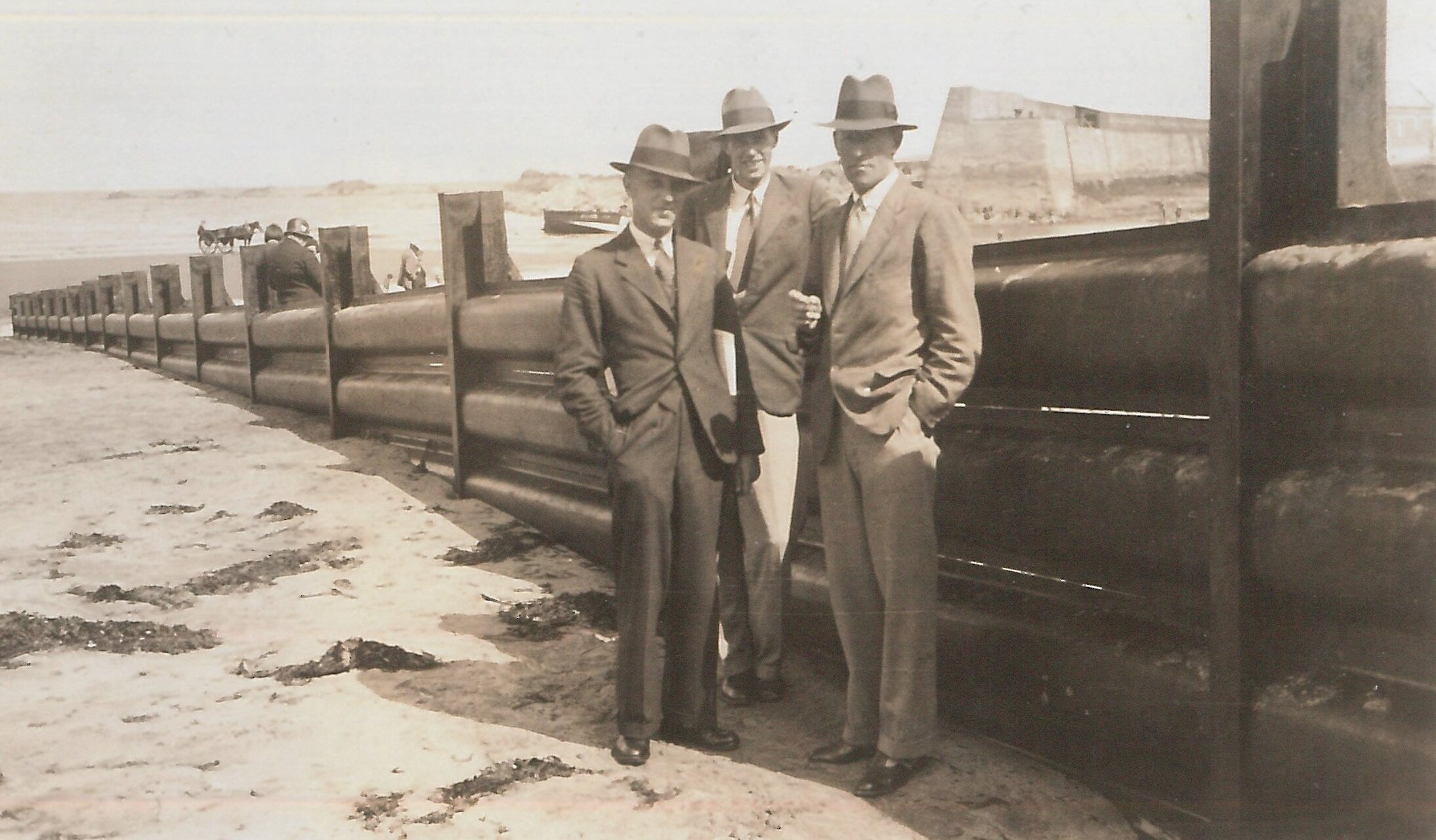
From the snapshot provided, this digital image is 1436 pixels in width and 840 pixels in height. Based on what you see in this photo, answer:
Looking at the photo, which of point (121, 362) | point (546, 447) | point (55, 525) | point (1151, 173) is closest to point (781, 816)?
point (1151, 173)

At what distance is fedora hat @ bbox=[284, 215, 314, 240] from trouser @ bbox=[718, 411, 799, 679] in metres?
10.00

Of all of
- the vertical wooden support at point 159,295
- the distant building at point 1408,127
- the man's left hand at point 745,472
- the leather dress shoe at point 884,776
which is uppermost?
the distant building at point 1408,127

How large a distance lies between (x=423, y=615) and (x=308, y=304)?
6867 mm

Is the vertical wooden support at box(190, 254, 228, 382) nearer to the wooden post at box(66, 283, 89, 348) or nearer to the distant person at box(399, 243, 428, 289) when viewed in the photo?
the distant person at box(399, 243, 428, 289)

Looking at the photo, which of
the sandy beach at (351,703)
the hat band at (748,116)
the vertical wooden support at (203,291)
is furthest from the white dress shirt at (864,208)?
the vertical wooden support at (203,291)

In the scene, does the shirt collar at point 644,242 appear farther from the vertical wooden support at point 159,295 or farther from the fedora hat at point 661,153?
the vertical wooden support at point 159,295

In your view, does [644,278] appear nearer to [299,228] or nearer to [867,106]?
[867,106]

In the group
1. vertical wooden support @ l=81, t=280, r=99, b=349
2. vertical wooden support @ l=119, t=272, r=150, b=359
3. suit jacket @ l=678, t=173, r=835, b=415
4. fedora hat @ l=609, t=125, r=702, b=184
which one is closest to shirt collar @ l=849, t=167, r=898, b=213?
fedora hat @ l=609, t=125, r=702, b=184

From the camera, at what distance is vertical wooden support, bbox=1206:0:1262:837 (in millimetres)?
3166

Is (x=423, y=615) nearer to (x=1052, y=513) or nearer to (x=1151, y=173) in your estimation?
(x=1052, y=513)

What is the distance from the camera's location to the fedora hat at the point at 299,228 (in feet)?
44.5

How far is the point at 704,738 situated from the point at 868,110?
6.58 ft

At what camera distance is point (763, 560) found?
475cm

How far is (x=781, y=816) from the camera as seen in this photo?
143 inches
